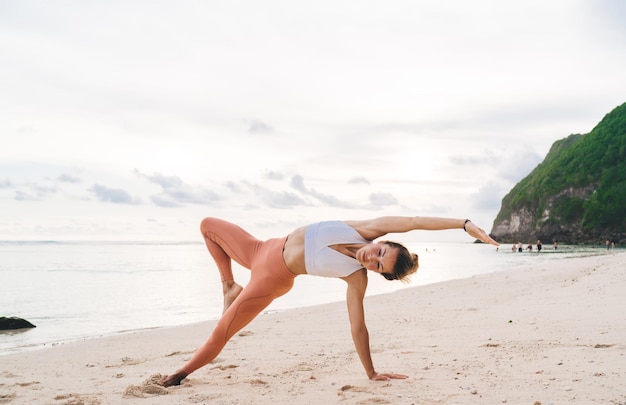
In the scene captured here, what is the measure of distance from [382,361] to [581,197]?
3911 inches

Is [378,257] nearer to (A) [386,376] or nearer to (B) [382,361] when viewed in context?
(A) [386,376]

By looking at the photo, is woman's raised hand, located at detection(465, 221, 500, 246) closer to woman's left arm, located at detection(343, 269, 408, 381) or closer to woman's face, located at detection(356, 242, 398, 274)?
woman's face, located at detection(356, 242, 398, 274)

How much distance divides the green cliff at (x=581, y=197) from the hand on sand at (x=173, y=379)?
90.7m

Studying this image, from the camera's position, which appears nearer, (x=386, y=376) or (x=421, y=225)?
(x=421, y=225)

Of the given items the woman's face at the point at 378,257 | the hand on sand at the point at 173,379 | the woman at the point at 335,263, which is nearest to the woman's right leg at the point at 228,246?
the woman at the point at 335,263

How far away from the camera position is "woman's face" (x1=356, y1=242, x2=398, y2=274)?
440cm

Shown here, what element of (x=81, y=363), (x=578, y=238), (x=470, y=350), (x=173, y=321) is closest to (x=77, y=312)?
(x=173, y=321)

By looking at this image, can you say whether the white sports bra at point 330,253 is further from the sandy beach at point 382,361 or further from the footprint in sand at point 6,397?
the footprint in sand at point 6,397

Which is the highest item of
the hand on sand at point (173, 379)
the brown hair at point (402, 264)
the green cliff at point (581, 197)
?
the green cliff at point (581, 197)

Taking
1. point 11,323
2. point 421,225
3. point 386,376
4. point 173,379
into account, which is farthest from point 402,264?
point 11,323

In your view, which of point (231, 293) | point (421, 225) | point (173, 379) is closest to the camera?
point (421, 225)

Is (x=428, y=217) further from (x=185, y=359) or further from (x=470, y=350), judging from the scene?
(x=185, y=359)

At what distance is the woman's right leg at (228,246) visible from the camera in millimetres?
5270

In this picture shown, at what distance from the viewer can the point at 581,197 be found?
9375 centimetres
